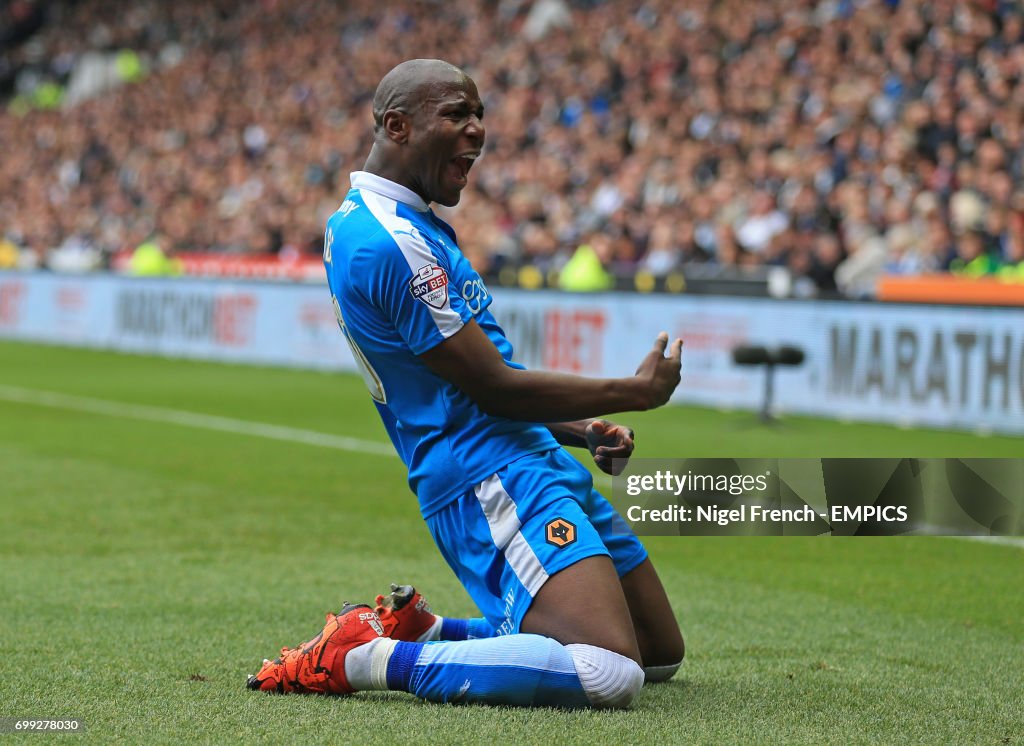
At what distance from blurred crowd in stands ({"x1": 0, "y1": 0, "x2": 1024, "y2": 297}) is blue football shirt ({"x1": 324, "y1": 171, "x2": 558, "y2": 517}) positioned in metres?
12.4

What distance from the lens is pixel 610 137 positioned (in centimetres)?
2470

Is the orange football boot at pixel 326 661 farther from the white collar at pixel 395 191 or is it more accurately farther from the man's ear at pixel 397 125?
the man's ear at pixel 397 125

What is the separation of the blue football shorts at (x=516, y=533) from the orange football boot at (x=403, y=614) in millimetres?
322

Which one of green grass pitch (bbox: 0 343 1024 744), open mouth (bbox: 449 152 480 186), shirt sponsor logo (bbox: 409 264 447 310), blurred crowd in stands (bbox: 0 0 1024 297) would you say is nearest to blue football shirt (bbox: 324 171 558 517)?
shirt sponsor logo (bbox: 409 264 447 310)

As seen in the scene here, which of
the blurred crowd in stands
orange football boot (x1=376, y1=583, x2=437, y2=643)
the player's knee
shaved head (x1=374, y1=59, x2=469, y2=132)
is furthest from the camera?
the blurred crowd in stands

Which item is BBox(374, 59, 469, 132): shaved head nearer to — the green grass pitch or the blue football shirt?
the blue football shirt

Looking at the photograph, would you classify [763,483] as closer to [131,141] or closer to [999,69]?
[999,69]

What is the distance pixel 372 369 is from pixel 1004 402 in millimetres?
10032

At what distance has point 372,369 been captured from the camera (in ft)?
15.4

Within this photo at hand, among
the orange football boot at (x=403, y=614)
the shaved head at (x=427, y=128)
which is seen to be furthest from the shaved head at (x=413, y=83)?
the orange football boot at (x=403, y=614)

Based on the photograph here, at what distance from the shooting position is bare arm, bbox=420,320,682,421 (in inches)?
174

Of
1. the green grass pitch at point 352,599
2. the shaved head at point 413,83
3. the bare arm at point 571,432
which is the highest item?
the shaved head at point 413,83

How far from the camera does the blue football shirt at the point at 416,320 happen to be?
14.6ft

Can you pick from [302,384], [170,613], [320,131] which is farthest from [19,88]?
[170,613]
